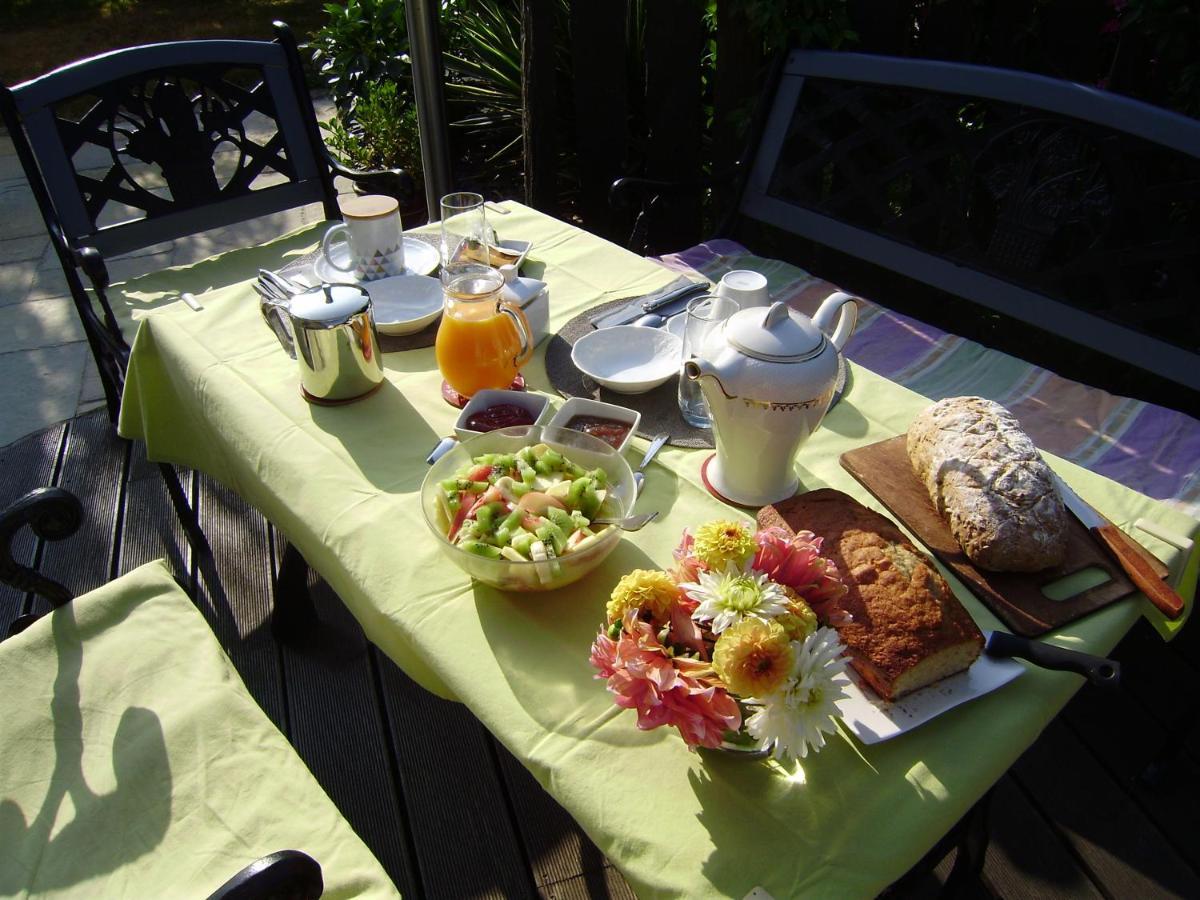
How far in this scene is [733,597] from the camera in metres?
0.79

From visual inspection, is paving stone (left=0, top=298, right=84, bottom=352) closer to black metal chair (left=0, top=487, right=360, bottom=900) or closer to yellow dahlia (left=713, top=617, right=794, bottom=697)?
black metal chair (left=0, top=487, right=360, bottom=900)

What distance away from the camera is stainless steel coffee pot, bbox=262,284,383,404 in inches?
53.7

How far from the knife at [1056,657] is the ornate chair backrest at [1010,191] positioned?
1300 mm

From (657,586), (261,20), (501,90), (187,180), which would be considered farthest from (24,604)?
(261,20)

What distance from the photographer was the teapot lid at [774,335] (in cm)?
108

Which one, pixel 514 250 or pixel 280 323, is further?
pixel 514 250

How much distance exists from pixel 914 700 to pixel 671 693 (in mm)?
308

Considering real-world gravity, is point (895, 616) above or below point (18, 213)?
above

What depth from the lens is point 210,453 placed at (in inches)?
65.0

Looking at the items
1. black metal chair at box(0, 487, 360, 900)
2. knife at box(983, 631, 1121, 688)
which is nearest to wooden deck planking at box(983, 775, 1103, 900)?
knife at box(983, 631, 1121, 688)

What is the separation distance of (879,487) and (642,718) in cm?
60

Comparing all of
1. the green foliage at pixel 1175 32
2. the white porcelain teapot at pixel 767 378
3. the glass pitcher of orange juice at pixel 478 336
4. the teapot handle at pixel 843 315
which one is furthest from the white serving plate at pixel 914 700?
the green foliage at pixel 1175 32

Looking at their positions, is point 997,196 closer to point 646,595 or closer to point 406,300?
point 406,300

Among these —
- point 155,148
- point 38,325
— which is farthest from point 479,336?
point 38,325
